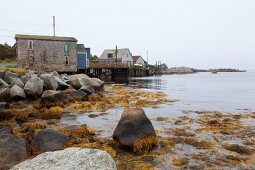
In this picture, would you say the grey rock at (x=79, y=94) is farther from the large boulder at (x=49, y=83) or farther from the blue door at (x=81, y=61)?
the blue door at (x=81, y=61)

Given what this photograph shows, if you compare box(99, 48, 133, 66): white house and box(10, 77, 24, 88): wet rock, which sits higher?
box(99, 48, 133, 66): white house

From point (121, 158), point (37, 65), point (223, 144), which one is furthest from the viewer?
point (37, 65)

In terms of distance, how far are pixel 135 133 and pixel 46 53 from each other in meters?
39.2

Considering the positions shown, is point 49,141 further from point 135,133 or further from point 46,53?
point 46,53

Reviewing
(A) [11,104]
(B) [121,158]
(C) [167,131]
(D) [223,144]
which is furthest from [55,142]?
(A) [11,104]

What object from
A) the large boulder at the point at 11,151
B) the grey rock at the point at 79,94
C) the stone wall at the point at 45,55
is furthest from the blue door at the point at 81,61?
the large boulder at the point at 11,151

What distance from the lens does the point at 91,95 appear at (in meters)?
23.0

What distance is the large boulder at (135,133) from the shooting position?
8812 millimetres

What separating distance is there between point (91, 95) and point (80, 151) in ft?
59.8

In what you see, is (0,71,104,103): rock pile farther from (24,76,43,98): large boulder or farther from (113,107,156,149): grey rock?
(113,107,156,149): grey rock

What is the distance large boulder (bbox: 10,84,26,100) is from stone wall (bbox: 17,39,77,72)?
984 inches

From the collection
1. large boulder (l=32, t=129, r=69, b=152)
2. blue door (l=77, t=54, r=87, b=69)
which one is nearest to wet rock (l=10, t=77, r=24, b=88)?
large boulder (l=32, t=129, r=69, b=152)

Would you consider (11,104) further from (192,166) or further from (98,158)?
(98,158)

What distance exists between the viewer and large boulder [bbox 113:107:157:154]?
8.81 metres
